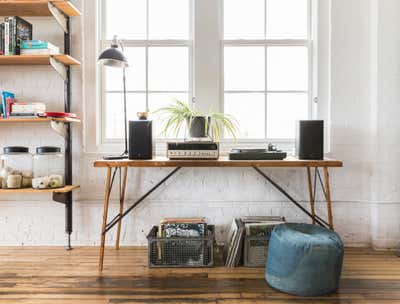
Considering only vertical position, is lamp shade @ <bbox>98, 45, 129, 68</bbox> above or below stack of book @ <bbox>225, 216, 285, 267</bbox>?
above

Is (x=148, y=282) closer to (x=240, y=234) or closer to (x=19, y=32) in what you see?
(x=240, y=234)

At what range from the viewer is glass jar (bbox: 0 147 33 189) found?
2.50 metres

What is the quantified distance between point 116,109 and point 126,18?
785 mm

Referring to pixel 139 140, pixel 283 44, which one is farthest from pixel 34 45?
pixel 283 44

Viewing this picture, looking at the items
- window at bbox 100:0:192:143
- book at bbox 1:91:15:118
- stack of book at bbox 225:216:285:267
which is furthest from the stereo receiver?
book at bbox 1:91:15:118

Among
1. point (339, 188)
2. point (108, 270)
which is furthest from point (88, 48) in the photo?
point (339, 188)

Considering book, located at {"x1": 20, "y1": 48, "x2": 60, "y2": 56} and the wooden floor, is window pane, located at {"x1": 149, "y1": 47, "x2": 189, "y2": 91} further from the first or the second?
the wooden floor

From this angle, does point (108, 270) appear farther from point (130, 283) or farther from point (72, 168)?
point (72, 168)

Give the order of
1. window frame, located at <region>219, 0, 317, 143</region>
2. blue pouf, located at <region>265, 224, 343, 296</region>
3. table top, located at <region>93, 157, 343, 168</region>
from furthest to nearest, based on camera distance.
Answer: window frame, located at <region>219, 0, 317, 143</region> → table top, located at <region>93, 157, 343, 168</region> → blue pouf, located at <region>265, 224, 343, 296</region>

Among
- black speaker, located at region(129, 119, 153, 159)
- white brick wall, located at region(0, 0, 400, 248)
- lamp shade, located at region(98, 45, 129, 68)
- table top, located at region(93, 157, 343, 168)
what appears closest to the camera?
table top, located at region(93, 157, 343, 168)

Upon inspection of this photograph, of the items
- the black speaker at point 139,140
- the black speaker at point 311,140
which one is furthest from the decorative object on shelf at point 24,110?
the black speaker at point 311,140

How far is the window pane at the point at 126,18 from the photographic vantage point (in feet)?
9.41

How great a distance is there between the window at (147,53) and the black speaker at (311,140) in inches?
41.1

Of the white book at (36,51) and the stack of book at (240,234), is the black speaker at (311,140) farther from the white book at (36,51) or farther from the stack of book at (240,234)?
the white book at (36,51)
